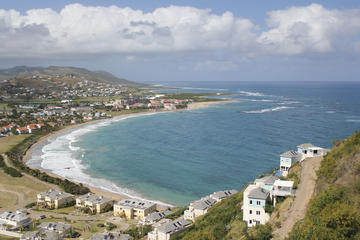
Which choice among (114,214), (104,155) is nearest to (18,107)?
(104,155)

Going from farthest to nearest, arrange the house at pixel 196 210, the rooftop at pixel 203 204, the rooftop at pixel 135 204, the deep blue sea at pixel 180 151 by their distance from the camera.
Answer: the deep blue sea at pixel 180 151 → the rooftop at pixel 135 204 → the rooftop at pixel 203 204 → the house at pixel 196 210

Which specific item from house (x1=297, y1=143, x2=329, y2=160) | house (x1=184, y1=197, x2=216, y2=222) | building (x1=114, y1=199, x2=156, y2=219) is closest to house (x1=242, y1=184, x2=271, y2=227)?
house (x1=184, y1=197, x2=216, y2=222)

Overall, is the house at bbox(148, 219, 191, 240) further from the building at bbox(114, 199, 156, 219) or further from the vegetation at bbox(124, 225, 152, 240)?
the building at bbox(114, 199, 156, 219)

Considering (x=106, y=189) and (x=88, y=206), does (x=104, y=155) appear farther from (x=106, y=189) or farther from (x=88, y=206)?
(x=88, y=206)

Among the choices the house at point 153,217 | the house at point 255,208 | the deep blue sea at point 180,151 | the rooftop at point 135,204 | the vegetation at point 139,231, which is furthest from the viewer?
the deep blue sea at point 180,151

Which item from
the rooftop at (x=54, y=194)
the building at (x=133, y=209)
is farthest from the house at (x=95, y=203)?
the rooftop at (x=54, y=194)

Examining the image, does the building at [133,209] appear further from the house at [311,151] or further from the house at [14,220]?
the house at [311,151]
